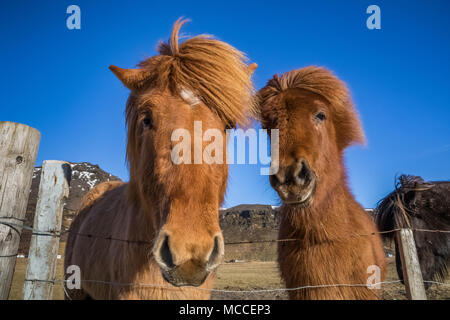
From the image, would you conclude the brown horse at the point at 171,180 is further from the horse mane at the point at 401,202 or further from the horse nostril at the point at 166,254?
the horse mane at the point at 401,202

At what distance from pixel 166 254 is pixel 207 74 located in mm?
1463

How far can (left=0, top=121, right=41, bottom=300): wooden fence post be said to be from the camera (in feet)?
6.84

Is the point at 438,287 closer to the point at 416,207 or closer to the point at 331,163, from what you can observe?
the point at 416,207

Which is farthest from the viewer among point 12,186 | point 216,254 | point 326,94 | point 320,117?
point 326,94

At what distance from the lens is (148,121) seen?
7.25ft

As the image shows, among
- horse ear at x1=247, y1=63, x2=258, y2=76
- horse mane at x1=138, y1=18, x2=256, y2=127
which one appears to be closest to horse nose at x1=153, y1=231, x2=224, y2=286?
horse mane at x1=138, y1=18, x2=256, y2=127

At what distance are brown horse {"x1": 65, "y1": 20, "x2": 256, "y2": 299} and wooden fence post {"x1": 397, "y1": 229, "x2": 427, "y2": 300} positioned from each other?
6.05ft

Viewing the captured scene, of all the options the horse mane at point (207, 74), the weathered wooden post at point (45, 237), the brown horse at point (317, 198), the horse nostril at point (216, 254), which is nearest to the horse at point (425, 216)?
the brown horse at point (317, 198)

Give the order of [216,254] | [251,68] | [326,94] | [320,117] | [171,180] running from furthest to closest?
1. [326,94]
2. [320,117]
3. [251,68]
4. [171,180]
5. [216,254]

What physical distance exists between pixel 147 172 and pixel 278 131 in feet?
5.26

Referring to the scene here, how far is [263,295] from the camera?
870cm

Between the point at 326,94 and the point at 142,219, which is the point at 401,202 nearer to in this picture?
the point at 326,94

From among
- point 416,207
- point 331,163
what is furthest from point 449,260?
point 331,163

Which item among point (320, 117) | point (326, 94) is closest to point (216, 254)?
point (320, 117)
